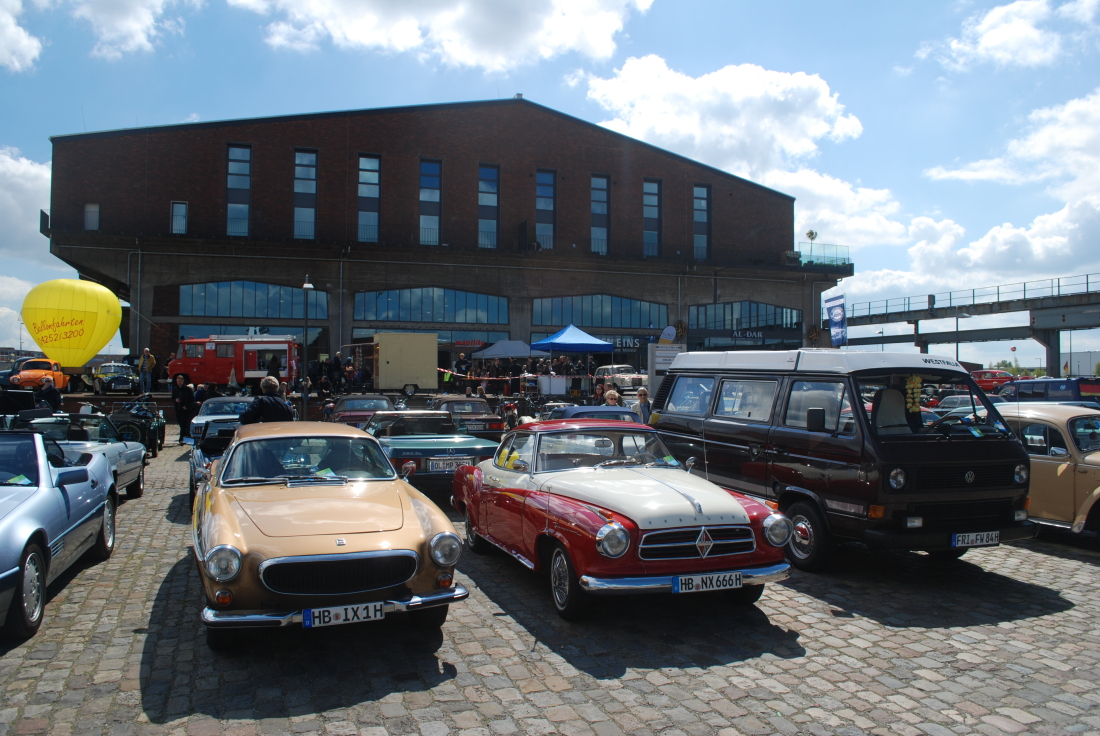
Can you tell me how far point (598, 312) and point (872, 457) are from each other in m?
34.9

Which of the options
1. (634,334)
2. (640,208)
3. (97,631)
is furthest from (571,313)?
(97,631)

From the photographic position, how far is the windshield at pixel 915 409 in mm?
6871

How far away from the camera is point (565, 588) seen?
17.9 feet

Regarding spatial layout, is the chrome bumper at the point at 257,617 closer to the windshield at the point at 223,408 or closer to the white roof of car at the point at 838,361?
the white roof of car at the point at 838,361

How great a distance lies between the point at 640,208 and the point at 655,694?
41.5 metres

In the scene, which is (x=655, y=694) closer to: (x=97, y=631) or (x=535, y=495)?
(x=535, y=495)

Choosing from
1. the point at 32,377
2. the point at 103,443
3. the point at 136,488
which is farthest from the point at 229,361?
the point at 103,443

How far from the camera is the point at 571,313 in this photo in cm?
4053

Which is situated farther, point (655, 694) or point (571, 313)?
point (571, 313)

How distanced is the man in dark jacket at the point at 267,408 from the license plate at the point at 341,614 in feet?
16.5

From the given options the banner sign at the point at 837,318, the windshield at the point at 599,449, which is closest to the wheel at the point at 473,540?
the windshield at the point at 599,449

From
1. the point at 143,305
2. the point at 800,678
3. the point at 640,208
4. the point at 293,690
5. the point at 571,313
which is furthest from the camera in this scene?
the point at 640,208

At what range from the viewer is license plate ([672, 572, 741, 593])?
16.5 ft

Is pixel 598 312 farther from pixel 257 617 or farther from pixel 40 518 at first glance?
pixel 257 617
